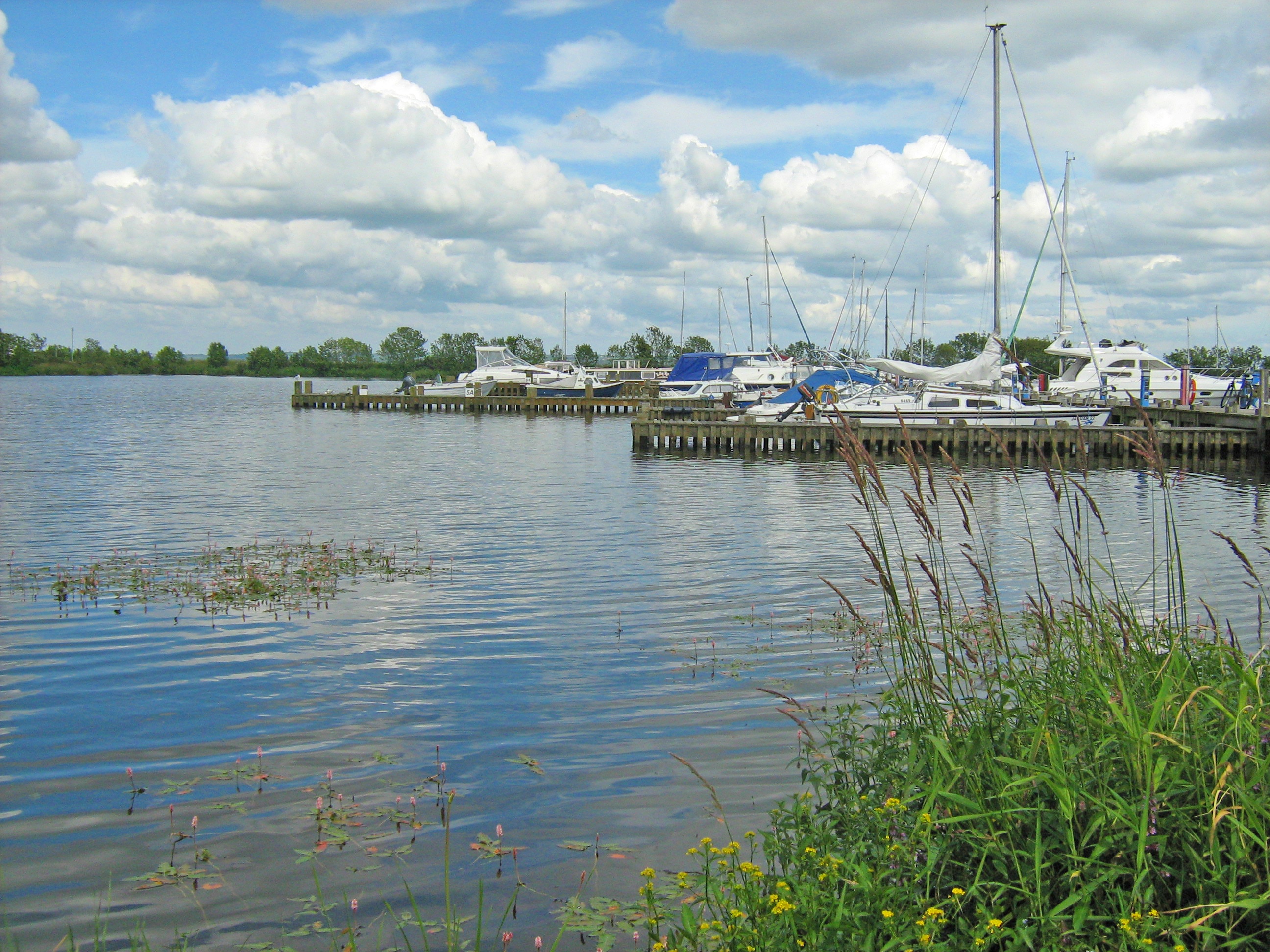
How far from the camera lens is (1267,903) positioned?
11.8 feet

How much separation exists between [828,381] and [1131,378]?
1620 cm

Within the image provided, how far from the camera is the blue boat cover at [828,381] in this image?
50.4 meters

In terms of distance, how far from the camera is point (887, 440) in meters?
43.3

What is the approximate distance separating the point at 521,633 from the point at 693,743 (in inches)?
173

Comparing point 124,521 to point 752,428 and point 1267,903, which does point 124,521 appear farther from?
point 752,428

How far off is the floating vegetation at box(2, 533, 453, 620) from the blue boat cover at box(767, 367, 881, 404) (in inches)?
1341

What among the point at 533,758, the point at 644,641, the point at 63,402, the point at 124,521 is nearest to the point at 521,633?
the point at 644,641

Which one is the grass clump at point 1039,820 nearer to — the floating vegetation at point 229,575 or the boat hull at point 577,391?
the floating vegetation at point 229,575

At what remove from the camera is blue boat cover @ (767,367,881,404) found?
5041 centimetres

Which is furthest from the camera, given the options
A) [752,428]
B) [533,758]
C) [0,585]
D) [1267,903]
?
[752,428]

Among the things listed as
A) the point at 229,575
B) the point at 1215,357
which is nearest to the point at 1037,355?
the point at 1215,357

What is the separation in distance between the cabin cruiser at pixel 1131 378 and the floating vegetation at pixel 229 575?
43.3 m

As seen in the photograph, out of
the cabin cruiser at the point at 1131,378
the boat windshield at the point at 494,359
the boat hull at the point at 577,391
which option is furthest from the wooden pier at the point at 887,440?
the boat windshield at the point at 494,359

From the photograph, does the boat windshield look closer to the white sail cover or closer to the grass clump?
the white sail cover
